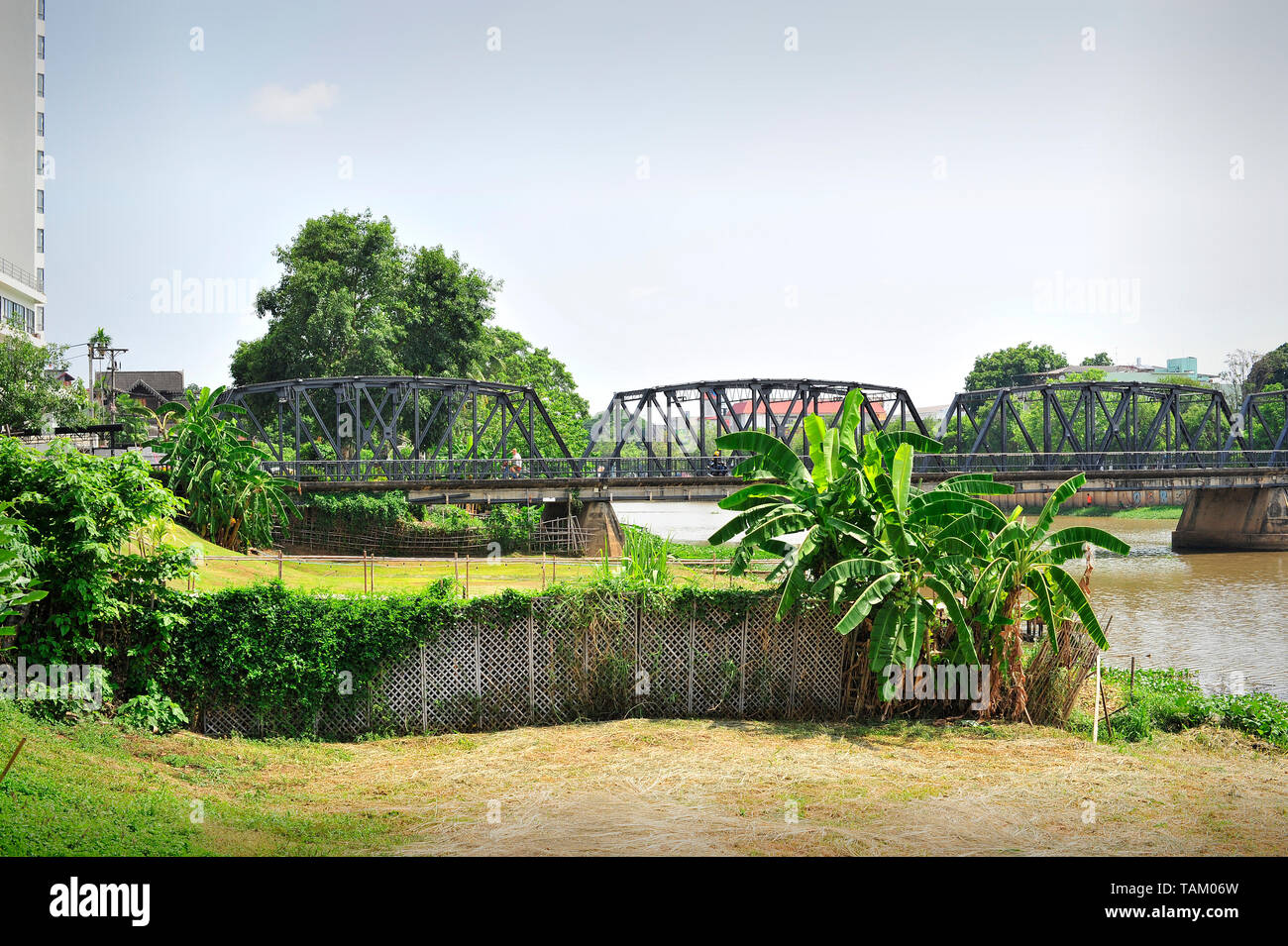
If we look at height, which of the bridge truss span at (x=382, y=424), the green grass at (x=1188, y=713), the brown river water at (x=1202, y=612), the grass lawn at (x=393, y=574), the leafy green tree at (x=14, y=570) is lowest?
the brown river water at (x=1202, y=612)

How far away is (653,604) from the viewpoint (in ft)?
50.1

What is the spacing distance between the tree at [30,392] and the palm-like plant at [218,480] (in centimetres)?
1014

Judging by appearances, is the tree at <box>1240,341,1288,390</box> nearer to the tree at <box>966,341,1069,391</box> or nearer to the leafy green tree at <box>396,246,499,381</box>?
the tree at <box>966,341,1069,391</box>

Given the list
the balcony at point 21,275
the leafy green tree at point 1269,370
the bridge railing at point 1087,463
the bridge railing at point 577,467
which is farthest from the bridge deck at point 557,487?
the leafy green tree at point 1269,370

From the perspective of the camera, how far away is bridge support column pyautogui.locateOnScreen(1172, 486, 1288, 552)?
5447 centimetres

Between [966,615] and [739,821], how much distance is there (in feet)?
21.3

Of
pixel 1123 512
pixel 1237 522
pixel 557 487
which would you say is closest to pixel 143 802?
pixel 557 487

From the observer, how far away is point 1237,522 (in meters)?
55.0

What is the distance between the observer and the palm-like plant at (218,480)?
2652cm

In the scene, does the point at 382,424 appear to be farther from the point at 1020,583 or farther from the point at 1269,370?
the point at 1269,370

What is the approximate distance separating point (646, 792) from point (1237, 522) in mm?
55634

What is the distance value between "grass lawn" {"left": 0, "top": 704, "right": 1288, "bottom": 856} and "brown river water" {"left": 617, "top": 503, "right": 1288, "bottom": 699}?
30.3ft

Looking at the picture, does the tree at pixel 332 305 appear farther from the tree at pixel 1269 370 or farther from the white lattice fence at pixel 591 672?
the tree at pixel 1269 370

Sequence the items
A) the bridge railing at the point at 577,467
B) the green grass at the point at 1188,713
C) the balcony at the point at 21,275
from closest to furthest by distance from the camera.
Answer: the green grass at the point at 1188,713 < the bridge railing at the point at 577,467 < the balcony at the point at 21,275
